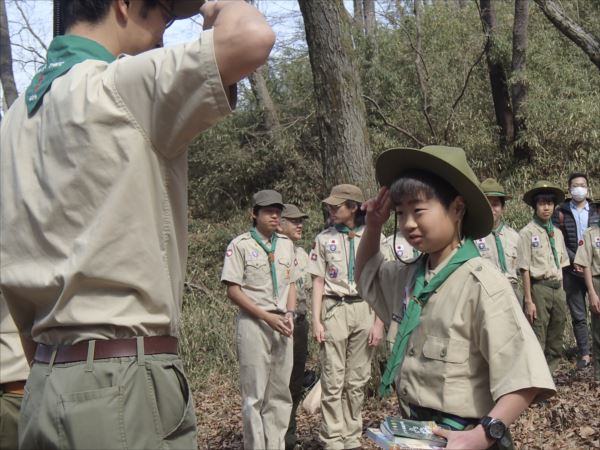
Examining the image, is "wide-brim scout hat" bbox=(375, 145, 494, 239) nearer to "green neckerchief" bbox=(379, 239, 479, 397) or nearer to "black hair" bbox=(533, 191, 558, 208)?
"green neckerchief" bbox=(379, 239, 479, 397)

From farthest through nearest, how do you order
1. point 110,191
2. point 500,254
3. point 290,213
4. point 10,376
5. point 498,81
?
point 498,81, point 500,254, point 290,213, point 10,376, point 110,191

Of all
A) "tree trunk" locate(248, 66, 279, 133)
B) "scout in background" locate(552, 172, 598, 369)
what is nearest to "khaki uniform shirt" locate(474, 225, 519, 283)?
"scout in background" locate(552, 172, 598, 369)

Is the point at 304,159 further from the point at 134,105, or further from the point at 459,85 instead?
the point at 134,105

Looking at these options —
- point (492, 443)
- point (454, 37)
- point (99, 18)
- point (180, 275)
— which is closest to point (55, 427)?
point (180, 275)

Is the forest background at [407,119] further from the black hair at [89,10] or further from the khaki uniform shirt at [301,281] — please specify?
the black hair at [89,10]

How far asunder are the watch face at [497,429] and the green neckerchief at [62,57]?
6.05ft

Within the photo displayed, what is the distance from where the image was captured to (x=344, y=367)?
7418mm

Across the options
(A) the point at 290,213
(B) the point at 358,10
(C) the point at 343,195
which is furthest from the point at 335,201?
(B) the point at 358,10

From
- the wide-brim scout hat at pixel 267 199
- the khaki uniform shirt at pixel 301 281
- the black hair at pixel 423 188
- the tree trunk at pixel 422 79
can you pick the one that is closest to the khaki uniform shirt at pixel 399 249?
the khaki uniform shirt at pixel 301 281

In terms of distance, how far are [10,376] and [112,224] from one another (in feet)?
5.83

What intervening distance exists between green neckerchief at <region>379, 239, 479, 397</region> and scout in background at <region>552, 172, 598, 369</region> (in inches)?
287

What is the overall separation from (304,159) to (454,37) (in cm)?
533

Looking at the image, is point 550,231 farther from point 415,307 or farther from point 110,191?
point 110,191

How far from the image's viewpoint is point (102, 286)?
6.52 feet
